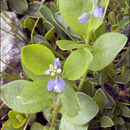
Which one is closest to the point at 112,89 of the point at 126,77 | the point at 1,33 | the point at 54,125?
the point at 126,77

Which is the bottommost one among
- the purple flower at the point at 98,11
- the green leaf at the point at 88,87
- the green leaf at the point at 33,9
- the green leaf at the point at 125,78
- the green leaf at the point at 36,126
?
the green leaf at the point at 36,126

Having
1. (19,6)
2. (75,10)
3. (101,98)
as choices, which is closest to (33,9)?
(19,6)

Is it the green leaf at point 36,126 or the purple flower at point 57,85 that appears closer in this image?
the purple flower at point 57,85

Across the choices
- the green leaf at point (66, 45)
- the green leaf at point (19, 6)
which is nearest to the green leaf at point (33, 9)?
the green leaf at point (19, 6)

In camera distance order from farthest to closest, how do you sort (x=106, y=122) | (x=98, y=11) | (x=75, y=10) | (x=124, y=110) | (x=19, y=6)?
(x=19, y=6) < (x=124, y=110) < (x=106, y=122) < (x=75, y=10) < (x=98, y=11)

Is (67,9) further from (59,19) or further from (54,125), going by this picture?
(54,125)

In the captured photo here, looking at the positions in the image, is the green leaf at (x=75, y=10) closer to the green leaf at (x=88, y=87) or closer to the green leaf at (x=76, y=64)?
the green leaf at (x=76, y=64)

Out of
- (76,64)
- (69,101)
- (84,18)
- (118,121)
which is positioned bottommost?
(118,121)

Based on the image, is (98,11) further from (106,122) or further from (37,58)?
(106,122)
